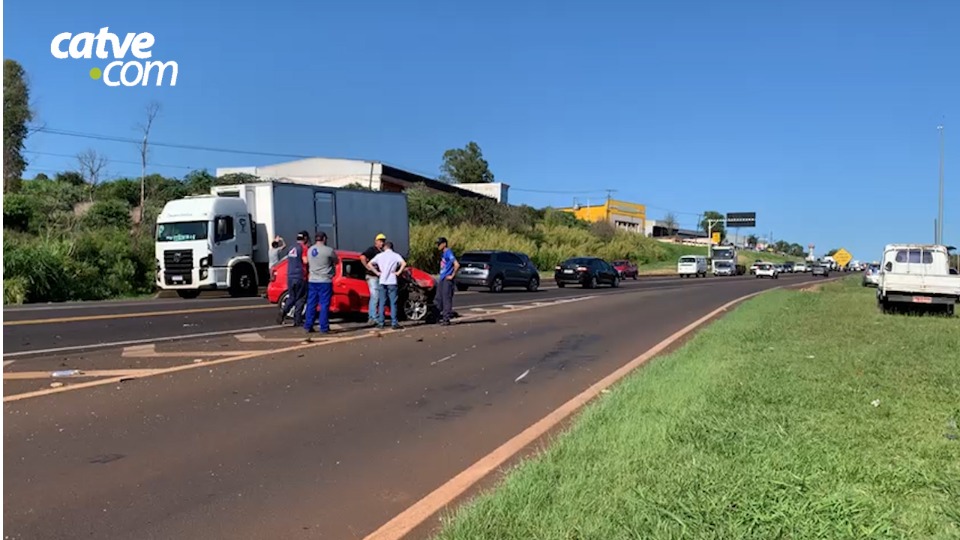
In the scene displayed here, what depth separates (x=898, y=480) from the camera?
471 centimetres

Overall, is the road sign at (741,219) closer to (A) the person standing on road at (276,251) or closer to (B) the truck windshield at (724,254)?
(B) the truck windshield at (724,254)

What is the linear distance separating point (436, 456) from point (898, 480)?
332 centimetres

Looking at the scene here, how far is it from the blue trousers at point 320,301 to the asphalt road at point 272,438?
3.92ft

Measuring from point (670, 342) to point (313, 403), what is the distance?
7.73 meters

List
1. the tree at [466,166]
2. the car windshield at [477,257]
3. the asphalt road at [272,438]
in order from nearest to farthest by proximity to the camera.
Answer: the asphalt road at [272,438] → the car windshield at [477,257] → the tree at [466,166]

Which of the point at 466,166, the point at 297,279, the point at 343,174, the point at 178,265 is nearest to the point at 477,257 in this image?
the point at 178,265

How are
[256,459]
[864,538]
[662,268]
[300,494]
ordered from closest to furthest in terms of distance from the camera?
[864,538], [300,494], [256,459], [662,268]

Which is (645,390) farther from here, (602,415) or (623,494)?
(623,494)

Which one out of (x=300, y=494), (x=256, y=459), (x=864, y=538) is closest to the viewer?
(x=864, y=538)

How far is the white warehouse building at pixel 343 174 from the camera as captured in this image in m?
68.9

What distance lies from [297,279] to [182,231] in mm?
11309

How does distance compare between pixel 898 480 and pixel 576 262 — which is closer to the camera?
pixel 898 480

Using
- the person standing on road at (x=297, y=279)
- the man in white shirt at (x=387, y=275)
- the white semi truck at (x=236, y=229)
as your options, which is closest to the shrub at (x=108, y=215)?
the white semi truck at (x=236, y=229)

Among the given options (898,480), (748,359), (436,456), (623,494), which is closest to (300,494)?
(436,456)
